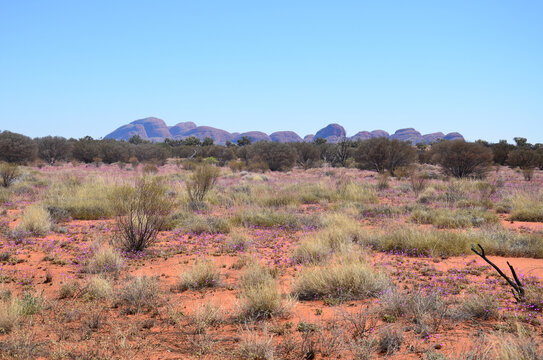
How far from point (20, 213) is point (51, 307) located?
8.73 meters

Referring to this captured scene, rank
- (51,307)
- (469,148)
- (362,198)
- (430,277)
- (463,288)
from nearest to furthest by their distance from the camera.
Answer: (51,307) < (463,288) < (430,277) < (362,198) < (469,148)

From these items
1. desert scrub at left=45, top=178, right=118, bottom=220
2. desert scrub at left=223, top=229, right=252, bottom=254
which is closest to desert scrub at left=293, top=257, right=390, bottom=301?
desert scrub at left=223, top=229, right=252, bottom=254

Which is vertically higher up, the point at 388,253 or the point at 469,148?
the point at 469,148

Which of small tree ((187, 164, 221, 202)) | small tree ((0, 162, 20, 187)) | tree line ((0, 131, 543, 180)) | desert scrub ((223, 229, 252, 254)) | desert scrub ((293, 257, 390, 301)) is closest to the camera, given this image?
desert scrub ((293, 257, 390, 301))

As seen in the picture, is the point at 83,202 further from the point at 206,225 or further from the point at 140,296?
the point at 140,296

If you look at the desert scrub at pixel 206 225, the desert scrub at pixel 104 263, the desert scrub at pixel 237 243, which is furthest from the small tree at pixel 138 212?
the desert scrub at pixel 237 243

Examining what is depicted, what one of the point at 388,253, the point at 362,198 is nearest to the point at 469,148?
the point at 362,198

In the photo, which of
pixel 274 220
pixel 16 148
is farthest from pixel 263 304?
pixel 16 148

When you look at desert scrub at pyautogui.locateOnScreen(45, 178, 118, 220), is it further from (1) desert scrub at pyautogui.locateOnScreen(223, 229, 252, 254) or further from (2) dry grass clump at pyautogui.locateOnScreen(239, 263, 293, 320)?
(2) dry grass clump at pyautogui.locateOnScreen(239, 263, 293, 320)

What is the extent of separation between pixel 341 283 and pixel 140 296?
313 cm

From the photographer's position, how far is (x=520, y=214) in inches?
472

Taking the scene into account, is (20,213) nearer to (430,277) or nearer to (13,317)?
(13,317)

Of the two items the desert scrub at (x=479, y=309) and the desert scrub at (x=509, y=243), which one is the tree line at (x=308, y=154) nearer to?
the desert scrub at (x=509, y=243)

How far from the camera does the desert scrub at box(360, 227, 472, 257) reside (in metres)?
7.83
